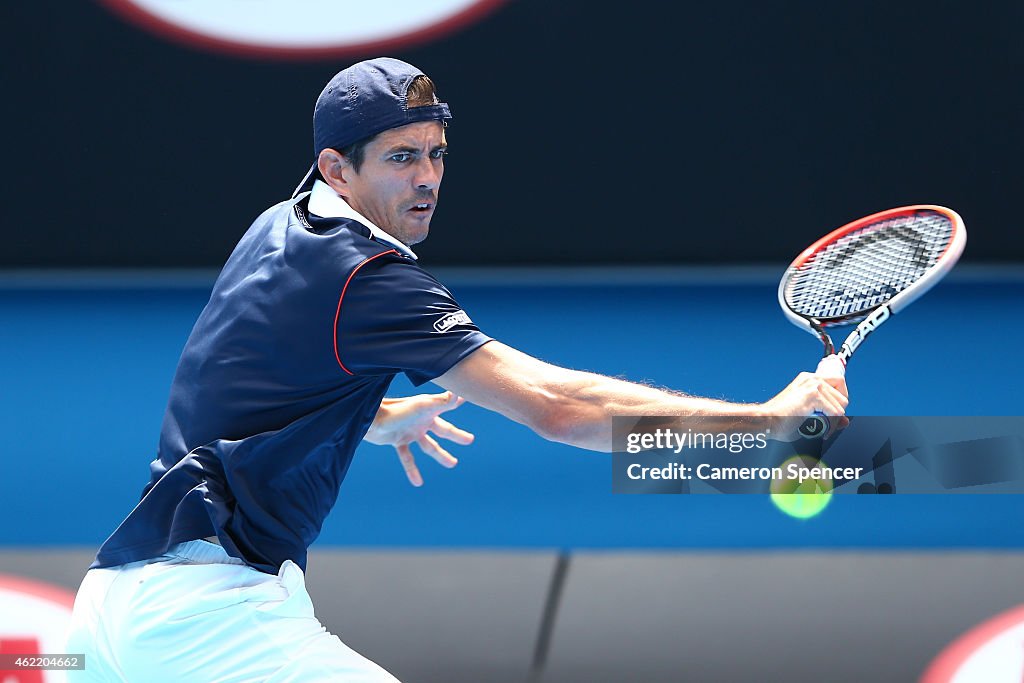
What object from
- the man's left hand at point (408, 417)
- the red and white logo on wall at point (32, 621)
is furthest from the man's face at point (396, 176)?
the red and white logo on wall at point (32, 621)

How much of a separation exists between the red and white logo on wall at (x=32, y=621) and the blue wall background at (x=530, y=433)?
629mm

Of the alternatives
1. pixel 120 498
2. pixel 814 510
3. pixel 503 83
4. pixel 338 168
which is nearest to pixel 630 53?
pixel 503 83

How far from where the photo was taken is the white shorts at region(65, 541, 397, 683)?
2396mm

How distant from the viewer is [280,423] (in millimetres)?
2504

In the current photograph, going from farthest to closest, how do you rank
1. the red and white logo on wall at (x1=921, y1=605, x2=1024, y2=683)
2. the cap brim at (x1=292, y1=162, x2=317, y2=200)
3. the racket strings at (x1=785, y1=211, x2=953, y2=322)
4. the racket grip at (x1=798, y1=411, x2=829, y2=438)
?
the red and white logo on wall at (x1=921, y1=605, x2=1024, y2=683) < the racket strings at (x1=785, y1=211, x2=953, y2=322) < the cap brim at (x1=292, y1=162, x2=317, y2=200) < the racket grip at (x1=798, y1=411, x2=829, y2=438)

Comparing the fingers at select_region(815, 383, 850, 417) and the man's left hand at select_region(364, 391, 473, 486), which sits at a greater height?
the fingers at select_region(815, 383, 850, 417)

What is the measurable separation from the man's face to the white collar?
1.5 inches

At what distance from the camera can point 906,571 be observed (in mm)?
4121

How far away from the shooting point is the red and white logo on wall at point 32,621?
3.59 m

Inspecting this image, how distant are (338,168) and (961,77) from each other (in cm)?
505

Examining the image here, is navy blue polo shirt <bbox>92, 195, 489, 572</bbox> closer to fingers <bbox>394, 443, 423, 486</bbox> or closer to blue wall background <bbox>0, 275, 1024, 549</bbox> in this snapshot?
fingers <bbox>394, 443, 423, 486</bbox>

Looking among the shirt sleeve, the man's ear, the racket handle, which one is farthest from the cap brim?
the racket handle

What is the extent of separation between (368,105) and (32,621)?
1.98m

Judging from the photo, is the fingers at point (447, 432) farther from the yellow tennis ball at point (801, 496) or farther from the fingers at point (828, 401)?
the yellow tennis ball at point (801, 496)
